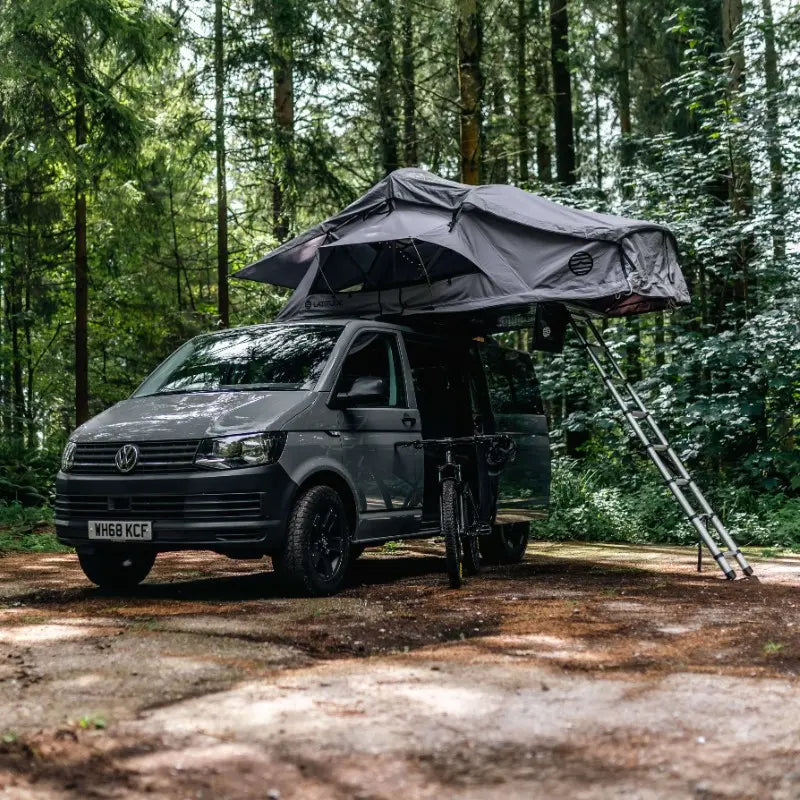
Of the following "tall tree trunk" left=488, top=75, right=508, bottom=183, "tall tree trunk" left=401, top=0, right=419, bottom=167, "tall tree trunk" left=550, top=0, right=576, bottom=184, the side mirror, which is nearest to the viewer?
the side mirror

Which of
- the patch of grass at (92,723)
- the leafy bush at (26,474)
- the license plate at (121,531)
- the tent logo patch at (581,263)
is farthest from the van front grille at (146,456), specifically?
the leafy bush at (26,474)

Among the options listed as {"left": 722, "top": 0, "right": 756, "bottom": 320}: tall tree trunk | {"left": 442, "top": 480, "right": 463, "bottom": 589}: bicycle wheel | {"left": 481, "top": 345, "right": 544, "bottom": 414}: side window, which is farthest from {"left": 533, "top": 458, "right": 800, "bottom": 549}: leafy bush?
{"left": 442, "top": 480, "right": 463, "bottom": 589}: bicycle wheel

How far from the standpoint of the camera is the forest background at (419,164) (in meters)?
14.0

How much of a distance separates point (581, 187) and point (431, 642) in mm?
11479

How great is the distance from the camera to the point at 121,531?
285 inches

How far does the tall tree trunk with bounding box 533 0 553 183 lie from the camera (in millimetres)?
21969

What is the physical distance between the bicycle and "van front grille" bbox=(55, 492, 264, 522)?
1.64m

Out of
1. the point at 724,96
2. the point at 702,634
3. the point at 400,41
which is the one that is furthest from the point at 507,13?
the point at 702,634

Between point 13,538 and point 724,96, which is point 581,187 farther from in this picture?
point 13,538

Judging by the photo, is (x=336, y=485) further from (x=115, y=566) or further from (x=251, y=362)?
(x=115, y=566)

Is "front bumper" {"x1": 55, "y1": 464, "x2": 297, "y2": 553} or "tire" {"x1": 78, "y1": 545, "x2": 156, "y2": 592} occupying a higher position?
"front bumper" {"x1": 55, "y1": 464, "x2": 297, "y2": 553}

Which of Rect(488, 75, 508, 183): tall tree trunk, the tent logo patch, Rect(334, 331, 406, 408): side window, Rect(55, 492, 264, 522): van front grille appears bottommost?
Rect(55, 492, 264, 522): van front grille

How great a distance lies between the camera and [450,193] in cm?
965

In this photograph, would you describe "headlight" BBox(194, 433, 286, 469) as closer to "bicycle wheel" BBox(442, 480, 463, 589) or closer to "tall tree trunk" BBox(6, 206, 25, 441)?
"bicycle wheel" BBox(442, 480, 463, 589)
